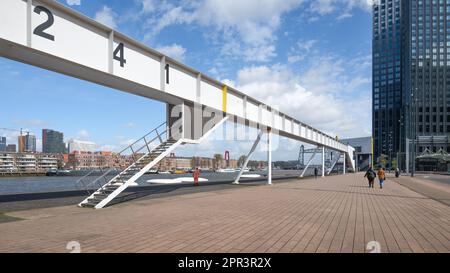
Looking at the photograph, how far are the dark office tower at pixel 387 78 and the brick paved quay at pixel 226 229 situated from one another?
154955mm

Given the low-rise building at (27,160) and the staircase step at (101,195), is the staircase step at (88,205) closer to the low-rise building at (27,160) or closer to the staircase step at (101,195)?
the staircase step at (101,195)

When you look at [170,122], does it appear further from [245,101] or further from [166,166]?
[166,166]

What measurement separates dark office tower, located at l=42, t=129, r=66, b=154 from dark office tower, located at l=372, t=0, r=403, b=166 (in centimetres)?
14836

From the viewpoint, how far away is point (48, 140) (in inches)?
6304

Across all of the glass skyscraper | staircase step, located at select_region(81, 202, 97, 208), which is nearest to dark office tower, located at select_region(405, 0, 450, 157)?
the glass skyscraper

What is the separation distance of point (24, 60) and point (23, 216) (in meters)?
4.91

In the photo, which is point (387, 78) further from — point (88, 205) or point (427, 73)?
point (88, 205)

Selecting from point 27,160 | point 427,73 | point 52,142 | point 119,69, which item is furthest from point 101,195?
point 52,142

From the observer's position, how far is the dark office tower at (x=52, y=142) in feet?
520

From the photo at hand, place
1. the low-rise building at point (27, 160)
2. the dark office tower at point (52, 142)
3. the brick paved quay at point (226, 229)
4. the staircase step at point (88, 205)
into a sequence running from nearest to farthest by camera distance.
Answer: the brick paved quay at point (226, 229)
the staircase step at point (88, 205)
the low-rise building at point (27, 160)
the dark office tower at point (52, 142)

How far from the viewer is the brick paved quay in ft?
22.2

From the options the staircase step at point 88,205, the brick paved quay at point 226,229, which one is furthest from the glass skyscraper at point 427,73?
the staircase step at point 88,205

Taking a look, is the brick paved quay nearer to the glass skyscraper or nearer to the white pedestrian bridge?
the white pedestrian bridge
